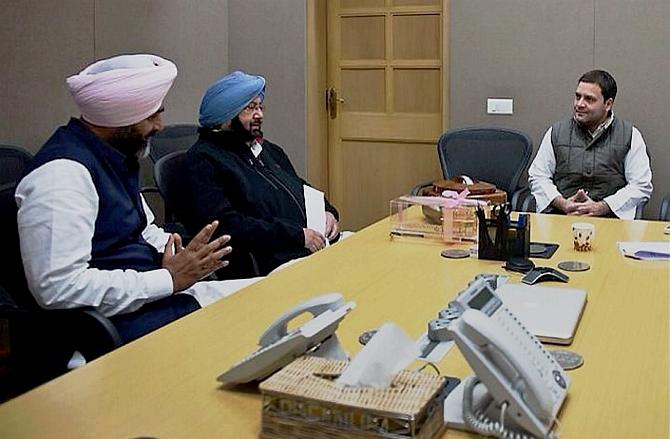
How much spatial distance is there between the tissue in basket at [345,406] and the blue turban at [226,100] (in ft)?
6.77

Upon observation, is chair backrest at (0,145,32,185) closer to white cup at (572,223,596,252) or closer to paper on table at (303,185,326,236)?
paper on table at (303,185,326,236)

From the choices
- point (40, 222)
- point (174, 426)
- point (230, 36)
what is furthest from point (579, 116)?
point (174, 426)

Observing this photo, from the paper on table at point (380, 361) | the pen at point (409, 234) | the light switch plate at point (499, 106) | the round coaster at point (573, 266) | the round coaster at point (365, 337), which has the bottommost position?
the round coaster at point (365, 337)

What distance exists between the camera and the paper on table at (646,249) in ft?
8.52

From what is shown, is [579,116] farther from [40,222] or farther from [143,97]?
[40,222]

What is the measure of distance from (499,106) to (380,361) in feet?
13.5

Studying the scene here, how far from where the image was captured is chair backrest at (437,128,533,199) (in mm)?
4906

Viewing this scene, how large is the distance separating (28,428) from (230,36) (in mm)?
4877

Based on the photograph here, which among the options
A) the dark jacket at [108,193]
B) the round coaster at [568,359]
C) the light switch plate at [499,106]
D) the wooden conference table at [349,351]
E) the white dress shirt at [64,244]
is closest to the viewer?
the wooden conference table at [349,351]

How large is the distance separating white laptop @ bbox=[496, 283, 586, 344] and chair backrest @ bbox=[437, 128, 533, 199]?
274cm

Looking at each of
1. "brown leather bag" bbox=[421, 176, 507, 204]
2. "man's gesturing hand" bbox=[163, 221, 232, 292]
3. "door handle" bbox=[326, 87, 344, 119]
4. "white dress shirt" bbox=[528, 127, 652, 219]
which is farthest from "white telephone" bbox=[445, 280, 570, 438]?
"door handle" bbox=[326, 87, 344, 119]

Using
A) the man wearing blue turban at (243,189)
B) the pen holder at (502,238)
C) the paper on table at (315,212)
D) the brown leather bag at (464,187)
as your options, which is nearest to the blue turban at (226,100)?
the man wearing blue turban at (243,189)

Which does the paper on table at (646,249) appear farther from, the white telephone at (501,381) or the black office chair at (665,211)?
the black office chair at (665,211)

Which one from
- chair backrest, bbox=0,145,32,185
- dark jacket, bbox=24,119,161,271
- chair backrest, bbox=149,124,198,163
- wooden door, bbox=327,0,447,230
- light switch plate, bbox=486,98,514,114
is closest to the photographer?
dark jacket, bbox=24,119,161,271
